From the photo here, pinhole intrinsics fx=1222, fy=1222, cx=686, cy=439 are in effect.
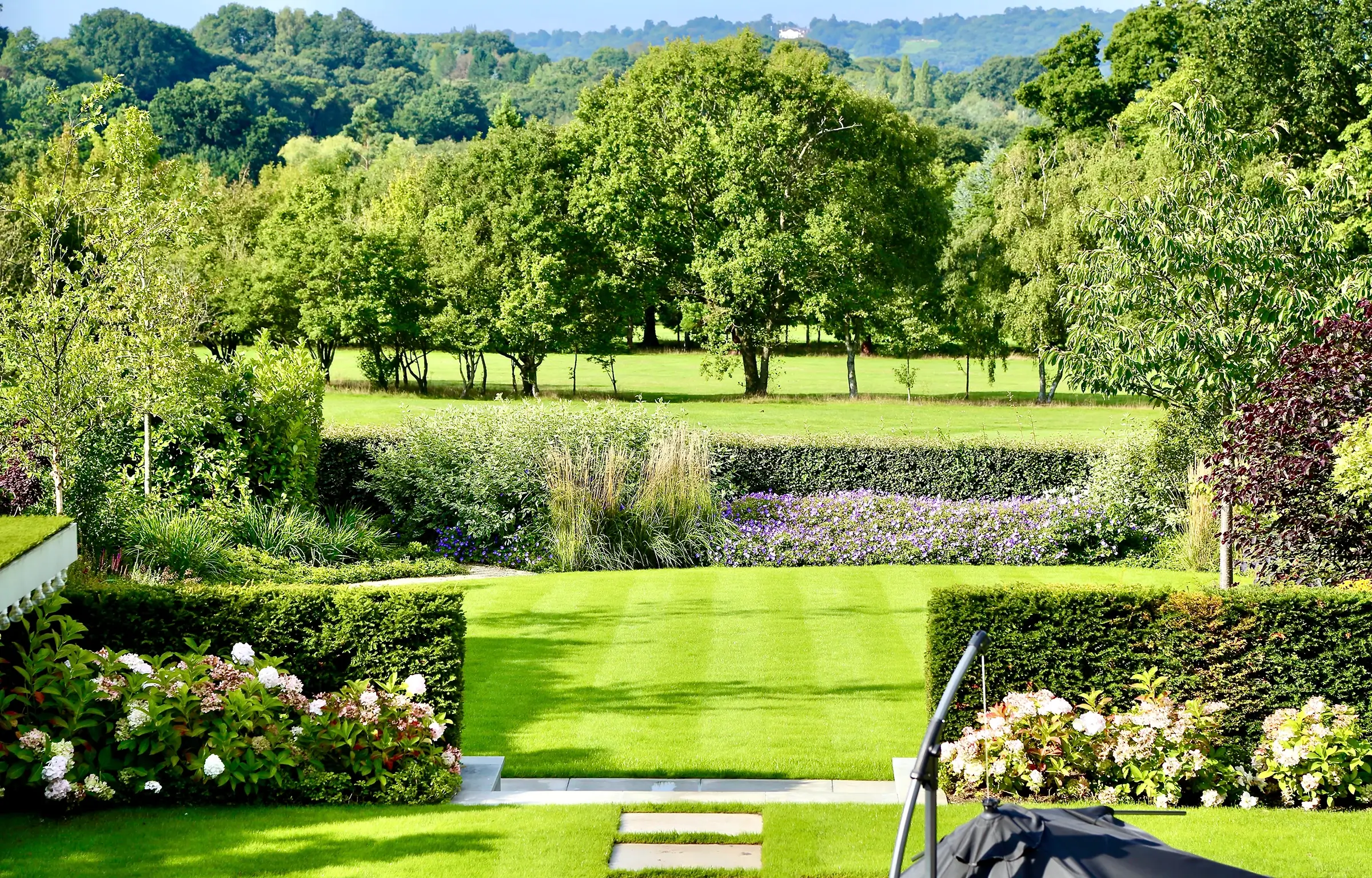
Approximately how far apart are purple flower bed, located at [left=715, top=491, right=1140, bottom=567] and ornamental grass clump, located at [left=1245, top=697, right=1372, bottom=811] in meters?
8.52

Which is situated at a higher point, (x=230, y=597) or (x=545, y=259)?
(x=545, y=259)

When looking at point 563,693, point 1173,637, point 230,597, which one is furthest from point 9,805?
point 1173,637

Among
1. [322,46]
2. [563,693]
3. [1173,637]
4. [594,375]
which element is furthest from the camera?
[322,46]

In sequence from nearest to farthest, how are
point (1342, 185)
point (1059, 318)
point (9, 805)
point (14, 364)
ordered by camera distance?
1. point (9, 805)
2. point (1342, 185)
3. point (14, 364)
4. point (1059, 318)

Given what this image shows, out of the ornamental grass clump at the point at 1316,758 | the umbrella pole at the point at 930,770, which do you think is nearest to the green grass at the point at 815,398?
the ornamental grass clump at the point at 1316,758

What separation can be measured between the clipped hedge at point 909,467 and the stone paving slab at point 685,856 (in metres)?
11.3

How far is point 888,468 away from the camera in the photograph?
57.8 ft

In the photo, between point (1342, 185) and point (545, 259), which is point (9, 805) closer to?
point (1342, 185)

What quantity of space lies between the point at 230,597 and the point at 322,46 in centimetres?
12761

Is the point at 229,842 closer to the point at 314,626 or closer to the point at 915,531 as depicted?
the point at 314,626

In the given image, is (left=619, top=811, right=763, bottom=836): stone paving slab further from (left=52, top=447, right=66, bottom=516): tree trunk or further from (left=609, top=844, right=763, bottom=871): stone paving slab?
(left=52, top=447, right=66, bottom=516): tree trunk

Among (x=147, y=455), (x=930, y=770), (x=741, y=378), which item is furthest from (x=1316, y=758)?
(x=741, y=378)

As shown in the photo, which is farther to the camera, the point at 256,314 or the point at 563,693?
the point at 256,314

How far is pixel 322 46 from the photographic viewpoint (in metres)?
124
